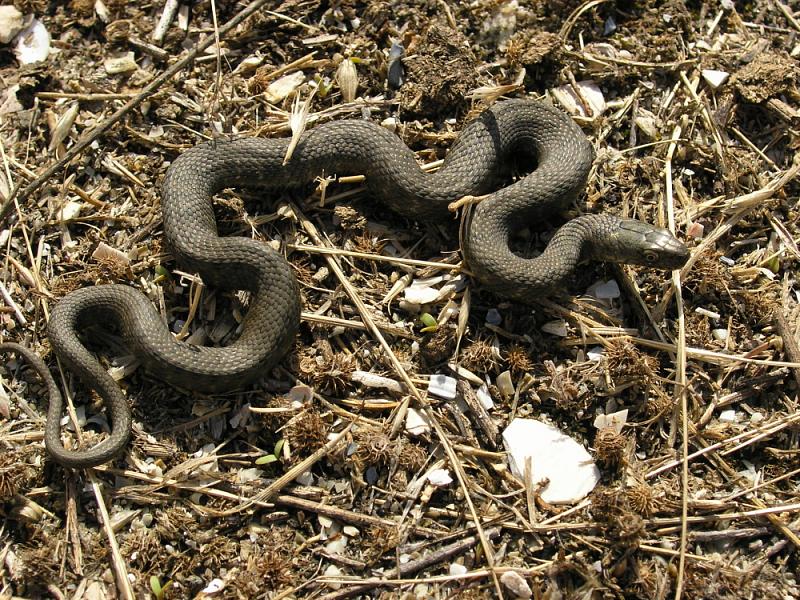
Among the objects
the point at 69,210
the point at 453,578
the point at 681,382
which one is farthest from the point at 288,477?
the point at 681,382

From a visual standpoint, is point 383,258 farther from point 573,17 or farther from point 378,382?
point 573,17

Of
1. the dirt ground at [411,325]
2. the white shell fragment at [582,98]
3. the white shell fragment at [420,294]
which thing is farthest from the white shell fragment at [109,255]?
the white shell fragment at [582,98]

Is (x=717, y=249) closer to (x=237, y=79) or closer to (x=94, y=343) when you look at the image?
(x=237, y=79)

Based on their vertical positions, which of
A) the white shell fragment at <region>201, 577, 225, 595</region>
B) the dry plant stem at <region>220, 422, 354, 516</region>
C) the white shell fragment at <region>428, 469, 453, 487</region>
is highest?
the dry plant stem at <region>220, 422, 354, 516</region>

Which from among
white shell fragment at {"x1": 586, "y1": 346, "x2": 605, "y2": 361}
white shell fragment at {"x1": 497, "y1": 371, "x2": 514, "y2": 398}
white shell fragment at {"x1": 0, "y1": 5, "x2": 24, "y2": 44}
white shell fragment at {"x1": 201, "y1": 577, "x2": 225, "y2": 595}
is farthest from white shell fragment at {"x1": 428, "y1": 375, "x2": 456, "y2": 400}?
white shell fragment at {"x1": 0, "y1": 5, "x2": 24, "y2": 44}

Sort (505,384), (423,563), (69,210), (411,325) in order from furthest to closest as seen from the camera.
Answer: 1. (69,210)
2. (411,325)
3. (505,384)
4. (423,563)

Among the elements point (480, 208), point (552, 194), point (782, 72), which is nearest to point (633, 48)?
point (782, 72)

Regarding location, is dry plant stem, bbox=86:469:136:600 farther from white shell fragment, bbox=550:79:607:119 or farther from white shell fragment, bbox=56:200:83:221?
white shell fragment, bbox=550:79:607:119
